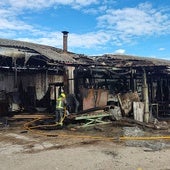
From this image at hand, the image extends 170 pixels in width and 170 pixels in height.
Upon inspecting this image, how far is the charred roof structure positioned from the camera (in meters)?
18.6

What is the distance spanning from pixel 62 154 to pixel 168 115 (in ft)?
41.4

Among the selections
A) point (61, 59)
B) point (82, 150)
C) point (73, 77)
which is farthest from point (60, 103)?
point (73, 77)

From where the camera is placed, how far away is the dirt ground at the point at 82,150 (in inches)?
378

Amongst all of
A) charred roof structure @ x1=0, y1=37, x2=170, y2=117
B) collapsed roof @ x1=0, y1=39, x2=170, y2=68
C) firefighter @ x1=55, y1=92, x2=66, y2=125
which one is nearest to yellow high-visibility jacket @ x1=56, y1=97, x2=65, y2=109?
firefighter @ x1=55, y1=92, x2=66, y2=125

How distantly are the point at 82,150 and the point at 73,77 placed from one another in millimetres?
11451

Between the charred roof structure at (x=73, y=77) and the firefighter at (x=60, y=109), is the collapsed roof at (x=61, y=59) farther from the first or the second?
the firefighter at (x=60, y=109)

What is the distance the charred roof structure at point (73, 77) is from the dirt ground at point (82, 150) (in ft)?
12.9

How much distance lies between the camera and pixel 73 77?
22.6 m

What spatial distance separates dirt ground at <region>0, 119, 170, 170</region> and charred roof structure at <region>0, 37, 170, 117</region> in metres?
3.93

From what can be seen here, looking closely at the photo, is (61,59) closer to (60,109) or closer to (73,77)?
(60,109)

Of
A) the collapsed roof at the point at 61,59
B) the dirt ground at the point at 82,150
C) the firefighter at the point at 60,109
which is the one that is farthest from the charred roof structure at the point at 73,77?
the dirt ground at the point at 82,150

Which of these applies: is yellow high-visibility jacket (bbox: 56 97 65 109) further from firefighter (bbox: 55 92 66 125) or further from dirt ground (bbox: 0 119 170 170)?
dirt ground (bbox: 0 119 170 170)

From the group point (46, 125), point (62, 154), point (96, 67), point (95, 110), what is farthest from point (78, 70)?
point (62, 154)

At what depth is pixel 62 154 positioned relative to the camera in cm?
1088
